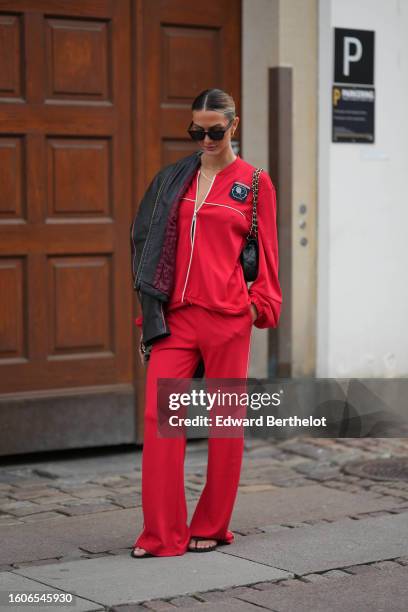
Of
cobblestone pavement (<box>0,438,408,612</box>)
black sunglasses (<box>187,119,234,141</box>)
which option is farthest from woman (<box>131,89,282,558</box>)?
cobblestone pavement (<box>0,438,408,612</box>)

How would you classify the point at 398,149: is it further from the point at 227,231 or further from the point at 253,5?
the point at 227,231

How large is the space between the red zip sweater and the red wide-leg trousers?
73mm

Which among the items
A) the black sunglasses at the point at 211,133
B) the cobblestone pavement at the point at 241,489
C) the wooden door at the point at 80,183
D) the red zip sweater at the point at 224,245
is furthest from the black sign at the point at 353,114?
the black sunglasses at the point at 211,133

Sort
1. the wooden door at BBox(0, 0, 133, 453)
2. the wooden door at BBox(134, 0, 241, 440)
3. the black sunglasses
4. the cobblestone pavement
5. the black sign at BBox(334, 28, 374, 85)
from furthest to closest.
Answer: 1. the black sign at BBox(334, 28, 374, 85)
2. the wooden door at BBox(134, 0, 241, 440)
3. the wooden door at BBox(0, 0, 133, 453)
4. the black sunglasses
5. the cobblestone pavement

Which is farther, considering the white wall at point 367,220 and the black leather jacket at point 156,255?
the white wall at point 367,220

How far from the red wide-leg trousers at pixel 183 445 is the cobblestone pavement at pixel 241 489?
25cm

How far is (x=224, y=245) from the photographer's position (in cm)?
561

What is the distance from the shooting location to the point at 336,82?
8.41 metres

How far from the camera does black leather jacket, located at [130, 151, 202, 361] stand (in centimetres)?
559

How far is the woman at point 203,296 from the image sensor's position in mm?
5574

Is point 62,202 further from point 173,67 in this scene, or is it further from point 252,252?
point 252,252

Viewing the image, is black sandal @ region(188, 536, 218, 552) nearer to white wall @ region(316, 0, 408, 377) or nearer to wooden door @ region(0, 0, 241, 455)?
wooden door @ region(0, 0, 241, 455)

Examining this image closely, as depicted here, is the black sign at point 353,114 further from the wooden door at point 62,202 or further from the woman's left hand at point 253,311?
the woman's left hand at point 253,311

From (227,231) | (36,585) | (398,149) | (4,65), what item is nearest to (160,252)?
(227,231)
